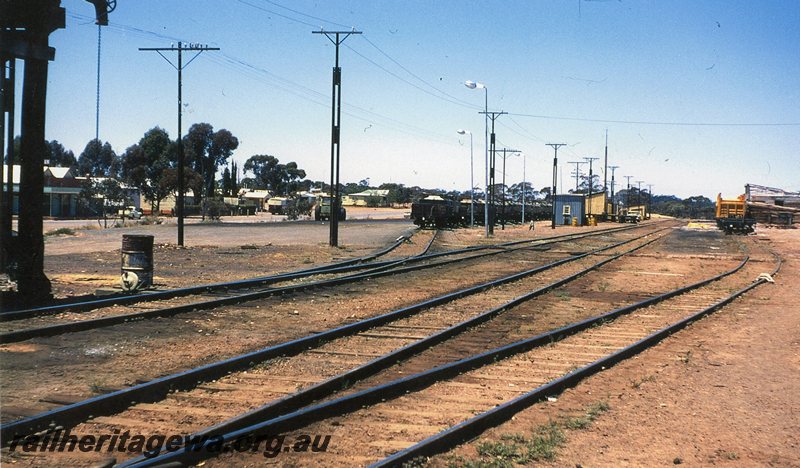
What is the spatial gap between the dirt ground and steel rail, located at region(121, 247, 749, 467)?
1226 mm

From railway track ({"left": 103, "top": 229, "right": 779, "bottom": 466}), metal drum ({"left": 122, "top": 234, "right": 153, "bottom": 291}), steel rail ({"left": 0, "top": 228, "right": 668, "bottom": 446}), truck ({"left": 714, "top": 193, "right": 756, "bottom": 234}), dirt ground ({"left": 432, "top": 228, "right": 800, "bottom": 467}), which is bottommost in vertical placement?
→ dirt ground ({"left": 432, "top": 228, "right": 800, "bottom": 467})

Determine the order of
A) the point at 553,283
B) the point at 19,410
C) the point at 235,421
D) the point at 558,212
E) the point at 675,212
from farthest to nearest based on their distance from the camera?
1. the point at 675,212
2. the point at 558,212
3. the point at 553,283
4. the point at 19,410
5. the point at 235,421

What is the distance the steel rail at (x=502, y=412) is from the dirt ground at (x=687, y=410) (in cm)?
8

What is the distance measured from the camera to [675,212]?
619 ft

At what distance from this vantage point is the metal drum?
1384 cm

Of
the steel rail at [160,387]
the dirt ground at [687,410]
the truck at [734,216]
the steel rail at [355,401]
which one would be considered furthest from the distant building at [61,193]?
the dirt ground at [687,410]

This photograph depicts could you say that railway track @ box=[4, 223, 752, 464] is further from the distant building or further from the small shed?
the small shed

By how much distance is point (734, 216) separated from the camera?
55719 mm

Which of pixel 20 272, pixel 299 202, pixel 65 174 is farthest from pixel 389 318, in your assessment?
pixel 299 202

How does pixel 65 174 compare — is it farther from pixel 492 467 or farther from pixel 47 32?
pixel 492 467

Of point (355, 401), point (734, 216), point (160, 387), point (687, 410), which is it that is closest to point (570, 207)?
point (734, 216)

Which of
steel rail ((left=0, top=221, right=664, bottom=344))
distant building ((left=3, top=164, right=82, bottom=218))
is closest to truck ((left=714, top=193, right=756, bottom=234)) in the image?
steel rail ((left=0, top=221, right=664, bottom=344))

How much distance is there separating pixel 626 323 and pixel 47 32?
1107 centimetres

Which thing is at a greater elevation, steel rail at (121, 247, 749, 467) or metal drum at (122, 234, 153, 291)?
metal drum at (122, 234, 153, 291)
